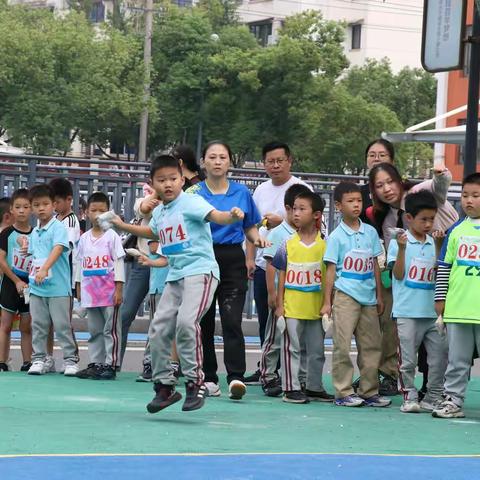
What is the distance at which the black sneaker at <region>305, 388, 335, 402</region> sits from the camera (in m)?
10.0

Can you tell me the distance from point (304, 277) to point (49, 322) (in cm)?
260

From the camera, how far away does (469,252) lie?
8.91 metres

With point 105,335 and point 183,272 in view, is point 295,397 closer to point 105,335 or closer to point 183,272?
point 183,272

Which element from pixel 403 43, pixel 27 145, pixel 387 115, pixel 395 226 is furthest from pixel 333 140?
pixel 395 226

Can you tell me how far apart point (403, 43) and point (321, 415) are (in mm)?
87548

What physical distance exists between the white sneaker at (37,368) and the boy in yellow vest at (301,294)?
2345 millimetres

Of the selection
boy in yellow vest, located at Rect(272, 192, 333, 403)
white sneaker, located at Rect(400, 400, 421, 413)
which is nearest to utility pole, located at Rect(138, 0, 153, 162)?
boy in yellow vest, located at Rect(272, 192, 333, 403)

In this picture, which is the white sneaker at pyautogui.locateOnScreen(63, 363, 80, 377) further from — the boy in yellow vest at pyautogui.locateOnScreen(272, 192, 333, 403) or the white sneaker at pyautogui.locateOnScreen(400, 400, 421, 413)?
the white sneaker at pyautogui.locateOnScreen(400, 400, 421, 413)

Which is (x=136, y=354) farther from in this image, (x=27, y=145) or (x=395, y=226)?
(x=27, y=145)

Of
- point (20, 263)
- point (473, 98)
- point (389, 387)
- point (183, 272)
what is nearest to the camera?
point (183, 272)

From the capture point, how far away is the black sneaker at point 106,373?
1109cm

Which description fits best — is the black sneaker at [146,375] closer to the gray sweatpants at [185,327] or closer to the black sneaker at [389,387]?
the black sneaker at [389,387]
